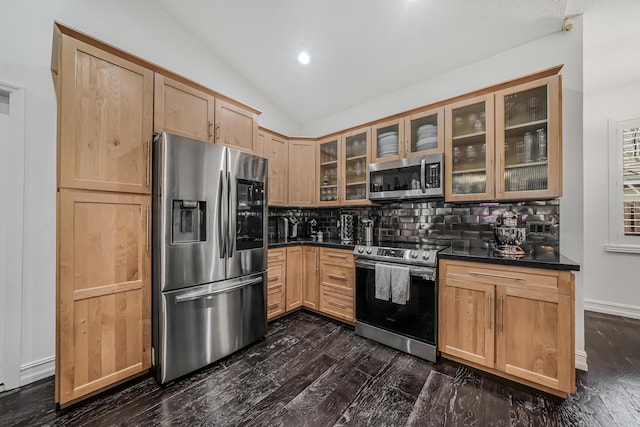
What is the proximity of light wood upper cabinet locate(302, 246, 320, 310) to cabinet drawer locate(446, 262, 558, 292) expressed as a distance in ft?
4.99

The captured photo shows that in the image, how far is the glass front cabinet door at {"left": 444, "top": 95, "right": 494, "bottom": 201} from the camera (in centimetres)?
224

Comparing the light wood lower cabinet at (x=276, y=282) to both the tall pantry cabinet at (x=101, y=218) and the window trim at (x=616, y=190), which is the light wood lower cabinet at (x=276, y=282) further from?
the window trim at (x=616, y=190)

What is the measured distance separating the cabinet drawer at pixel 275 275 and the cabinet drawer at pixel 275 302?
0.15ft

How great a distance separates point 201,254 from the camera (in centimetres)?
196

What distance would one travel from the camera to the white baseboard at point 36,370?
178 cm

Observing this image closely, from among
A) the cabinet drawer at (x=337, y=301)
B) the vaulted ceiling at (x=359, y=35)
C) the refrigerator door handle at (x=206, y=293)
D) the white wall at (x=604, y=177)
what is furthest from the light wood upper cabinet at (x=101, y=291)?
the white wall at (x=604, y=177)

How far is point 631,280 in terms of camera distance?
2.91 meters

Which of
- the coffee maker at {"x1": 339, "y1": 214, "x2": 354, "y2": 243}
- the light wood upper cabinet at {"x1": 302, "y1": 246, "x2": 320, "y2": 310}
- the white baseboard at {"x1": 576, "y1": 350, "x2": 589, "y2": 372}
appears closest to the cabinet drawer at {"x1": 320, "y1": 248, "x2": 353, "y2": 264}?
the light wood upper cabinet at {"x1": 302, "y1": 246, "x2": 320, "y2": 310}

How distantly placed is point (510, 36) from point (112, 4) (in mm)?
3630

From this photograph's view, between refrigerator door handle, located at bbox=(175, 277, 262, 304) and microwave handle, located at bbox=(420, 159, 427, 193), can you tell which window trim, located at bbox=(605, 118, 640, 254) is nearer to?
microwave handle, located at bbox=(420, 159, 427, 193)

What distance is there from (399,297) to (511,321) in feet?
2.68

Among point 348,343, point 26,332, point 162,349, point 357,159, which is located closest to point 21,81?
point 26,332

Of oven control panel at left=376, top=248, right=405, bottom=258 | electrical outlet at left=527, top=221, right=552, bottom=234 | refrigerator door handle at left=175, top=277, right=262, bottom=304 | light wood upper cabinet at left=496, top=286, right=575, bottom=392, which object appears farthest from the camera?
oven control panel at left=376, top=248, right=405, bottom=258

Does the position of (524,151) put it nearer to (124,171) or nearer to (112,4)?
(124,171)
